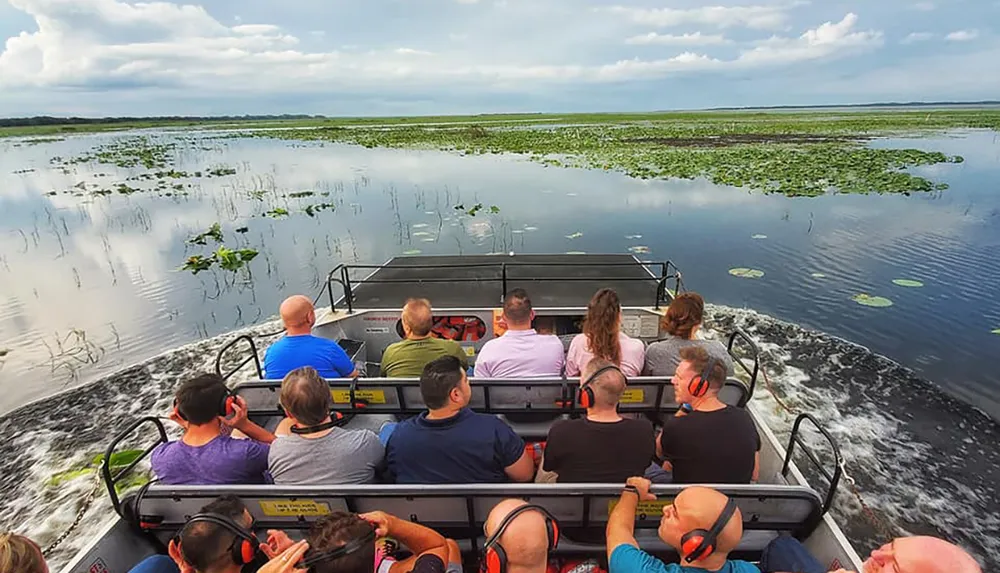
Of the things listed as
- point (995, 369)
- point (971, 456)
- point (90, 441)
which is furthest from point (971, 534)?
point (90, 441)

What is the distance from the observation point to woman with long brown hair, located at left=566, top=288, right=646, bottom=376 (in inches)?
174

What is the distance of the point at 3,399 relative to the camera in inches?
318

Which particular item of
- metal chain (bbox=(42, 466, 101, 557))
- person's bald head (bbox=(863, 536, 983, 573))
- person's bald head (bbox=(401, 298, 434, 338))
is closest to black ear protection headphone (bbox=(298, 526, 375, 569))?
person's bald head (bbox=(863, 536, 983, 573))

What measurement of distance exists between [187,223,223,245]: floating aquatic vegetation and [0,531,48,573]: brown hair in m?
16.4

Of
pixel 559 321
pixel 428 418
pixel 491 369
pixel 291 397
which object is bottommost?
pixel 559 321

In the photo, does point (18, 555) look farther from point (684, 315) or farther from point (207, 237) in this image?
point (207, 237)

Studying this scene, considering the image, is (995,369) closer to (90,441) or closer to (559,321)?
(559,321)

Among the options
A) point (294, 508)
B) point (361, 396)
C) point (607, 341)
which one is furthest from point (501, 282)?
point (294, 508)

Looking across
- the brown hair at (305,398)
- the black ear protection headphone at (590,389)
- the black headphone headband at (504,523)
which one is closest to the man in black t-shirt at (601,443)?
the black ear protection headphone at (590,389)

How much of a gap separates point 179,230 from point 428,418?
18798mm

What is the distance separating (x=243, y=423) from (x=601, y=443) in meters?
2.83

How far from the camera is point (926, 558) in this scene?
191cm

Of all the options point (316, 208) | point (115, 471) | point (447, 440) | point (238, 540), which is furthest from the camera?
point (316, 208)

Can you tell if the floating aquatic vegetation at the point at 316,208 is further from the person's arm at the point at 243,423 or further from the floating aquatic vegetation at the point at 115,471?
the person's arm at the point at 243,423
